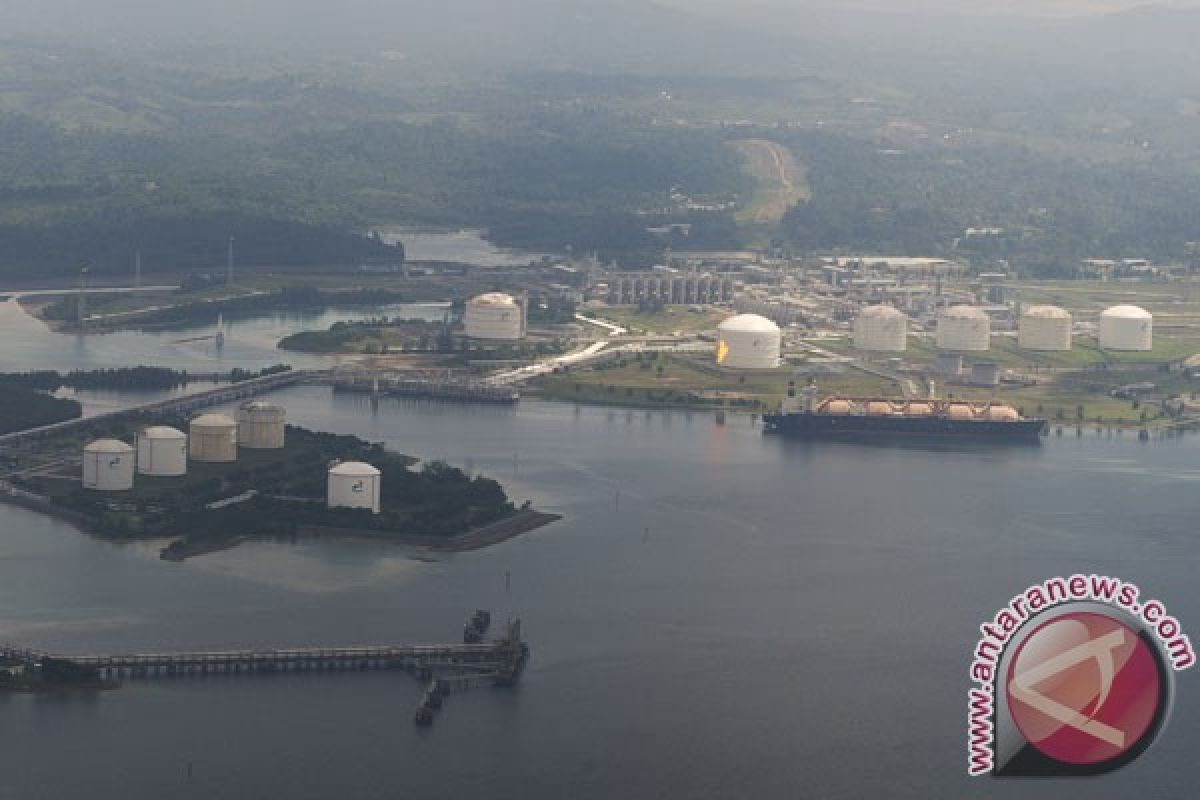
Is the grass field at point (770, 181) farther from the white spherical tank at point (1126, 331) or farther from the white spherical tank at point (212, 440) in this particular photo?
the white spherical tank at point (212, 440)

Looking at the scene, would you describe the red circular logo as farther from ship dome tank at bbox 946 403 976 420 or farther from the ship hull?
ship dome tank at bbox 946 403 976 420

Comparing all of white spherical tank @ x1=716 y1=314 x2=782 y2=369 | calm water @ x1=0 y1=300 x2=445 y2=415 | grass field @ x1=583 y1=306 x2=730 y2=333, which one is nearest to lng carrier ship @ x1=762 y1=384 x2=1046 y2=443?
white spherical tank @ x1=716 y1=314 x2=782 y2=369

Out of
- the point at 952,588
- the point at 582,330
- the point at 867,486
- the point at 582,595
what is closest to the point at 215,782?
the point at 582,595

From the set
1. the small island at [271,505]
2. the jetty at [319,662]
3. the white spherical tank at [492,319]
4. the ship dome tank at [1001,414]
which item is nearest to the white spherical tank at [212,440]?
the small island at [271,505]

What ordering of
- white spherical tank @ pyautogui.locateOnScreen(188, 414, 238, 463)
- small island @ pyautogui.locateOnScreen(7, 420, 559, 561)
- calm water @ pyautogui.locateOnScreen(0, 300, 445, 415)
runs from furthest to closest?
calm water @ pyautogui.locateOnScreen(0, 300, 445, 415) → white spherical tank @ pyautogui.locateOnScreen(188, 414, 238, 463) → small island @ pyautogui.locateOnScreen(7, 420, 559, 561)

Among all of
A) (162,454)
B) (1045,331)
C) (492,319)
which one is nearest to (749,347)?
(492,319)

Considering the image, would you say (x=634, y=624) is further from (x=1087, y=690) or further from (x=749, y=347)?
(x=749, y=347)

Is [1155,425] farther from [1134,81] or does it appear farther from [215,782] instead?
[1134,81]
